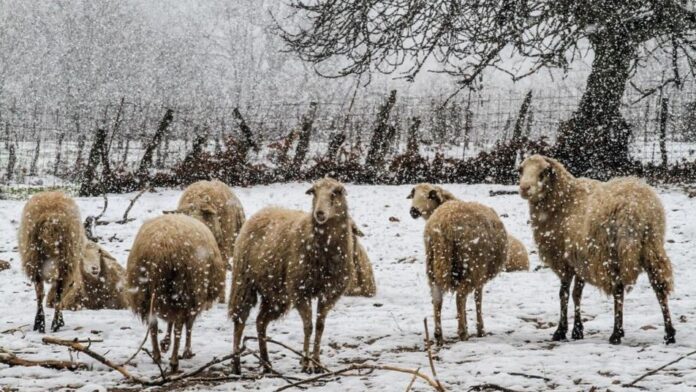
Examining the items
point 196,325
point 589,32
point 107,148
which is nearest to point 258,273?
point 196,325

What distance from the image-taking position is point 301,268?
5070 millimetres

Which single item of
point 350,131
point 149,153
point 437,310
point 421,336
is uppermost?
point 350,131

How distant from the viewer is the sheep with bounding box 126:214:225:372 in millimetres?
4965

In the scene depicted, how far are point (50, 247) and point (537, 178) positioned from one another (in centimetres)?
505

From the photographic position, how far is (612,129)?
15.2 m

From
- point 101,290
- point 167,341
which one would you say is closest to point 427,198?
point 167,341

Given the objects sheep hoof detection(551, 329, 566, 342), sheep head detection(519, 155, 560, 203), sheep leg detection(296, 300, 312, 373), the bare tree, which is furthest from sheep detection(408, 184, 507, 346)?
the bare tree

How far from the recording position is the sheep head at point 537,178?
6148mm

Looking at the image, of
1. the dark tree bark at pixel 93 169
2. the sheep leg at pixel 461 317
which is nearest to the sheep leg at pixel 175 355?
the sheep leg at pixel 461 317

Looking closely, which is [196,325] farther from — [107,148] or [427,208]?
[107,148]

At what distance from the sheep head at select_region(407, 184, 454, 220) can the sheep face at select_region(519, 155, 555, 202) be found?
127 cm

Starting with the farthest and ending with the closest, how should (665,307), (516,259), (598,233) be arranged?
1. (516,259)
2. (598,233)
3. (665,307)

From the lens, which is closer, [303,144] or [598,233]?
[598,233]

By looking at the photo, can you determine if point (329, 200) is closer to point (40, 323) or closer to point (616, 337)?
point (616, 337)
